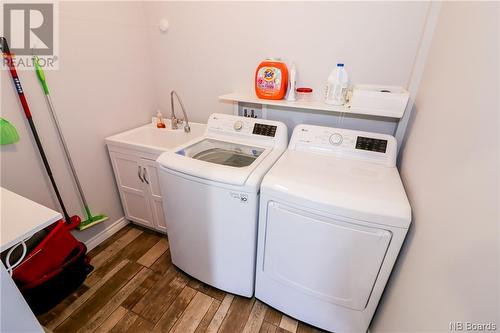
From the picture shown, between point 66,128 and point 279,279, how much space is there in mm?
1790

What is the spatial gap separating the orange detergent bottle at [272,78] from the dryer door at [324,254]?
84cm

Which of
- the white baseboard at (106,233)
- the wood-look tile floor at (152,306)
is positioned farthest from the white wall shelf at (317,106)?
the white baseboard at (106,233)

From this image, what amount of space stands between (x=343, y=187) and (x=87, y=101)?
1.89m

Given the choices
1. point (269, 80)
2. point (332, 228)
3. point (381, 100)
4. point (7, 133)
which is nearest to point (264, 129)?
point (269, 80)

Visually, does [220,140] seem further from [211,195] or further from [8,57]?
[8,57]

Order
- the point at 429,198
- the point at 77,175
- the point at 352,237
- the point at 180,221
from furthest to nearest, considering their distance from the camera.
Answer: the point at 77,175 → the point at 180,221 → the point at 352,237 → the point at 429,198

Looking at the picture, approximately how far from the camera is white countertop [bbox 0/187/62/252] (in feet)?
2.58

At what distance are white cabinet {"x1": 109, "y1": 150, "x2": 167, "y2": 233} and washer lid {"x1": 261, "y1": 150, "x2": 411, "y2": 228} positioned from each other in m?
1.09

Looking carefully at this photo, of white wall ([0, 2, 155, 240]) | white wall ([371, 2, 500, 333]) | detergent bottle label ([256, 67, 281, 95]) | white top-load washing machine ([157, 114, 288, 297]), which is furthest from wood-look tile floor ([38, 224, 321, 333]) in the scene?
detergent bottle label ([256, 67, 281, 95])

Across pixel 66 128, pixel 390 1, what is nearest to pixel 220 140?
pixel 66 128

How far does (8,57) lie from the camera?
126 cm

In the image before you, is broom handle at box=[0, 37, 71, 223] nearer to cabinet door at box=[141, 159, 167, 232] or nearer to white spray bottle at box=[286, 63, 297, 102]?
cabinet door at box=[141, 159, 167, 232]

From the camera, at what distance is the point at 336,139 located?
147cm

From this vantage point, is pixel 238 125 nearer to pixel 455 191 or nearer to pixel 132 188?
pixel 132 188
